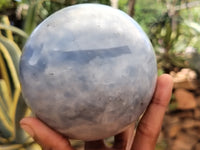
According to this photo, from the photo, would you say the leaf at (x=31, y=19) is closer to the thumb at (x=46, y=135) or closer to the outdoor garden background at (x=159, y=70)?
the outdoor garden background at (x=159, y=70)

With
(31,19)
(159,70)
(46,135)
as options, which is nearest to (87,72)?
(46,135)

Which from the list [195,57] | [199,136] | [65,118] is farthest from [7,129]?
[195,57]

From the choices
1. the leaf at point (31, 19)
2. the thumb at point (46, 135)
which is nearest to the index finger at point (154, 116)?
the thumb at point (46, 135)

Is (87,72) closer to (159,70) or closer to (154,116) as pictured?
(154,116)

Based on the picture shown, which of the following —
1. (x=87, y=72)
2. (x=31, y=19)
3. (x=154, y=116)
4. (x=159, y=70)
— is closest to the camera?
(x=87, y=72)

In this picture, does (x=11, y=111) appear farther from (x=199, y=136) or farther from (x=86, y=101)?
(x=199, y=136)

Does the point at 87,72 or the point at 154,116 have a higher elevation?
the point at 87,72
